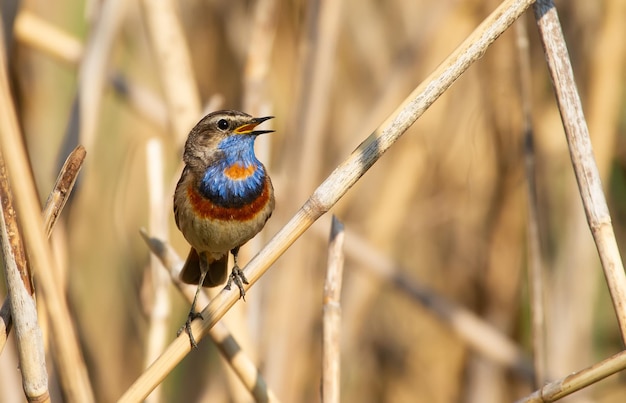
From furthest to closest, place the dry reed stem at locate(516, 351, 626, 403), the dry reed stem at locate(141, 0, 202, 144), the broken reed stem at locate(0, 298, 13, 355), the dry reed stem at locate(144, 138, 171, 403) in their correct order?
1. the dry reed stem at locate(141, 0, 202, 144)
2. the dry reed stem at locate(144, 138, 171, 403)
3. the broken reed stem at locate(0, 298, 13, 355)
4. the dry reed stem at locate(516, 351, 626, 403)

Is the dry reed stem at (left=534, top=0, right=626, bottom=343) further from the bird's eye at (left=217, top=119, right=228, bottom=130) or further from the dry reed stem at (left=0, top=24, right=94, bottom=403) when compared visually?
Answer: the dry reed stem at (left=0, top=24, right=94, bottom=403)

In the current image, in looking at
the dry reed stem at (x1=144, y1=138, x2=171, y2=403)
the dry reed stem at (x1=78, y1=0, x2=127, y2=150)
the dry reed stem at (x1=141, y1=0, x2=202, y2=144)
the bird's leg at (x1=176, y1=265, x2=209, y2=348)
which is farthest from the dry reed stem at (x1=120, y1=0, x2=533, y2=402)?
the dry reed stem at (x1=78, y1=0, x2=127, y2=150)

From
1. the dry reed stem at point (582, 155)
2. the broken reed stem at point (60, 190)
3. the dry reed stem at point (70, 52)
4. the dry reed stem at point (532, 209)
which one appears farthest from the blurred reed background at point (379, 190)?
the broken reed stem at point (60, 190)

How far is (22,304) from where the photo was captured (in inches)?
70.4

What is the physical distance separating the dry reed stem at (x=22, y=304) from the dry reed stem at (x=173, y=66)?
129 cm

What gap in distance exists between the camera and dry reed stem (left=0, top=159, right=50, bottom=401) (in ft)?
5.83

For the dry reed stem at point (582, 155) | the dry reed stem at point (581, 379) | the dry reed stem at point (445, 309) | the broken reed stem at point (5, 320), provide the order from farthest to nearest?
the dry reed stem at point (445, 309) → the dry reed stem at point (582, 155) → the broken reed stem at point (5, 320) → the dry reed stem at point (581, 379)

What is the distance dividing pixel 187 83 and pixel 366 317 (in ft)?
4.88

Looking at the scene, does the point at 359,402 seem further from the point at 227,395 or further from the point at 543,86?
the point at 543,86

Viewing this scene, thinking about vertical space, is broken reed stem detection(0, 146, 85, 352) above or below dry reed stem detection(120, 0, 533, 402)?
below

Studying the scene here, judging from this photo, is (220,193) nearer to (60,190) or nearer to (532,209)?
(60,190)

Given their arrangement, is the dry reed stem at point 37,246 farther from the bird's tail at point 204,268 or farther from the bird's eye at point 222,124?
the bird's eye at point 222,124

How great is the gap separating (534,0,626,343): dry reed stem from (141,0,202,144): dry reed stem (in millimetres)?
1373

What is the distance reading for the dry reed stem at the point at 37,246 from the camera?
1787mm
